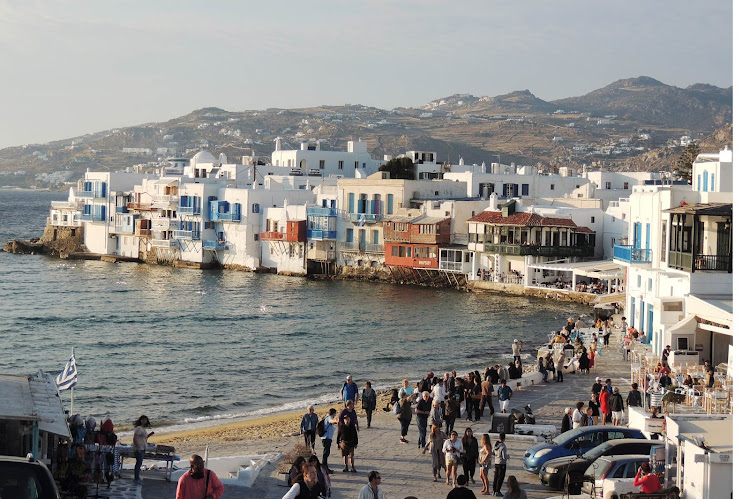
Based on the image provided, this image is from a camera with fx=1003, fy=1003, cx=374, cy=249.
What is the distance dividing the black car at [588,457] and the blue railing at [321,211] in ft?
184

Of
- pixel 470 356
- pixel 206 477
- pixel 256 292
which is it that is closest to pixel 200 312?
pixel 256 292

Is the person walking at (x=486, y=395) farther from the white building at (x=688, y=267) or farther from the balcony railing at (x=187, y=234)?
the balcony railing at (x=187, y=234)

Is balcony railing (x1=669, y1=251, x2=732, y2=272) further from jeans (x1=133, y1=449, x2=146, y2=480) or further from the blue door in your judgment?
jeans (x1=133, y1=449, x2=146, y2=480)

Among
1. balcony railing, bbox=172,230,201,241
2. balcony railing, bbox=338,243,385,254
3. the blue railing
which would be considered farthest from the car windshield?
balcony railing, bbox=172,230,201,241

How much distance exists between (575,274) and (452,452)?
136 feet

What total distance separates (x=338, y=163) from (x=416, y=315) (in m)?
49.3

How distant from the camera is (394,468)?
55.3 ft

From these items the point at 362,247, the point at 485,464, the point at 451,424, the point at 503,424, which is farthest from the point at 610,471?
the point at 362,247

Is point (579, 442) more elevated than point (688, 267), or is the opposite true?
point (688, 267)

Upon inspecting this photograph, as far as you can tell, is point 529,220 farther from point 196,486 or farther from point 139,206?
point 196,486

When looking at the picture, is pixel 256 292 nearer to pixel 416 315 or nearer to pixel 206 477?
pixel 416 315

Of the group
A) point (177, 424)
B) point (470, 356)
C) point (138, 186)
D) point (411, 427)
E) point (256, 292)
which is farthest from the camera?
point (138, 186)

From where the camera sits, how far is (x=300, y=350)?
40125 mm

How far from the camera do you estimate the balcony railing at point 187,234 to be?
75.6m
